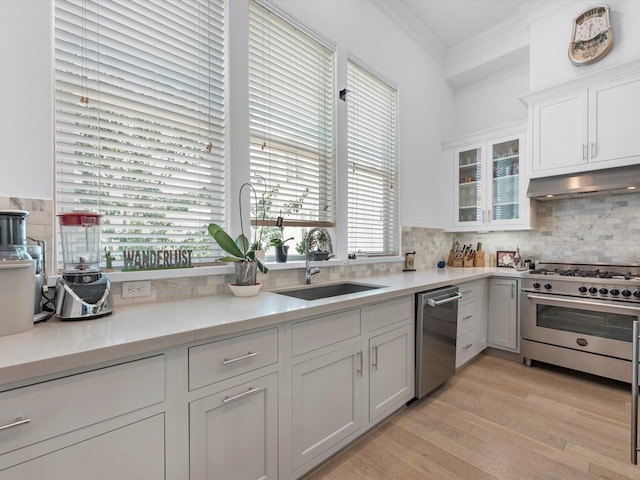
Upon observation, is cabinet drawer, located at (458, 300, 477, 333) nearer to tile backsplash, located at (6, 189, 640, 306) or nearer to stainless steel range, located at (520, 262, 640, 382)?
stainless steel range, located at (520, 262, 640, 382)

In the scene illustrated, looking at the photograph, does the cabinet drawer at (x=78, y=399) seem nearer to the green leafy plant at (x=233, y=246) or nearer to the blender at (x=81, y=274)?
the blender at (x=81, y=274)

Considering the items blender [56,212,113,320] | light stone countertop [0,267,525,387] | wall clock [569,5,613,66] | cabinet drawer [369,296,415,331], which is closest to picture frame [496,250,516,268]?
wall clock [569,5,613,66]

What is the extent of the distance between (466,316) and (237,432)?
2366 mm

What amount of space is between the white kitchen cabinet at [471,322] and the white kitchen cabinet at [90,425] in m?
2.49

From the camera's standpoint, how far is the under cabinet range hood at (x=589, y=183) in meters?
2.55

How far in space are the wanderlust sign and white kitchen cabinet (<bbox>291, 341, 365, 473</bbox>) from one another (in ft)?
2.74

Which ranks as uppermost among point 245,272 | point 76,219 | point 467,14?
point 467,14

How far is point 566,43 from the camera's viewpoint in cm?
292

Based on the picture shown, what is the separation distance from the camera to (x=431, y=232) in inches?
146

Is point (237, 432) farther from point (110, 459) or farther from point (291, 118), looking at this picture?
point (291, 118)

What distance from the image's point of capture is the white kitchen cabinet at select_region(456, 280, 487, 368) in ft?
9.06

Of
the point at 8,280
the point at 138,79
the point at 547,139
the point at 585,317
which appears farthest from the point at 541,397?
the point at 138,79

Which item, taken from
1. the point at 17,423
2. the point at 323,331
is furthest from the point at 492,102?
the point at 17,423

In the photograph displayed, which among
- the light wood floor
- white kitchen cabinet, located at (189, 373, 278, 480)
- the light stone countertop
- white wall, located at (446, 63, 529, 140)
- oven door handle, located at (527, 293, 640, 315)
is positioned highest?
white wall, located at (446, 63, 529, 140)
